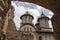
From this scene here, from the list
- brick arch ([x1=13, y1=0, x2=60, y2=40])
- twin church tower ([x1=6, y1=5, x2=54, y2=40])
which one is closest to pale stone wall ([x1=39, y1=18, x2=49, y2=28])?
twin church tower ([x1=6, y1=5, x2=54, y2=40])

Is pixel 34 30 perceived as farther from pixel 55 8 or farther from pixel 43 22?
pixel 55 8

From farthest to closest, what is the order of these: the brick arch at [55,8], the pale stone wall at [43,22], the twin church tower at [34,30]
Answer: the pale stone wall at [43,22]
the twin church tower at [34,30]
the brick arch at [55,8]

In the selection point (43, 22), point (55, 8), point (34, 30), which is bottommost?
point (34, 30)

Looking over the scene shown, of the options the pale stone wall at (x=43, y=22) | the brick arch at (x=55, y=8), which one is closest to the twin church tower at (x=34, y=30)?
the pale stone wall at (x=43, y=22)

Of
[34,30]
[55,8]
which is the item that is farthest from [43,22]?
[55,8]

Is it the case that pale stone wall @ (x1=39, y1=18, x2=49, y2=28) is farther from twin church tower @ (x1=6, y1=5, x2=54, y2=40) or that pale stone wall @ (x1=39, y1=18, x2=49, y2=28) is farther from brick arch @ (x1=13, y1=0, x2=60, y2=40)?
brick arch @ (x1=13, y1=0, x2=60, y2=40)

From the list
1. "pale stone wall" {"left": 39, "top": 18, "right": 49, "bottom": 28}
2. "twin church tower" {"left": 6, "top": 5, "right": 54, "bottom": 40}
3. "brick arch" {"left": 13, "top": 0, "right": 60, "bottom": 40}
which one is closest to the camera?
"brick arch" {"left": 13, "top": 0, "right": 60, "bottom": 40}

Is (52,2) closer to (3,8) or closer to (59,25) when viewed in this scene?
(59,25)

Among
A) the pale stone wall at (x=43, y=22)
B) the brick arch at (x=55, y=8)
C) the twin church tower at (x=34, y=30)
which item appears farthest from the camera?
the pale stone wall at (x=43, y=22)

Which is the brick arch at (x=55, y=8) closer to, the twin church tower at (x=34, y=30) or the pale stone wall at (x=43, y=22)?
the twin church tower at (x=34, y=30)

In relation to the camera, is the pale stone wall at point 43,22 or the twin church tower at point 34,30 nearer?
the twin church tower at point 34,30

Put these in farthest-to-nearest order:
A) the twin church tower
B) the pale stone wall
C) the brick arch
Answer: the pale stone wall < the twin church tower < the brick arch

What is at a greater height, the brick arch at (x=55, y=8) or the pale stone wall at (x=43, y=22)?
the pale stone wall at (x=43, y=22)

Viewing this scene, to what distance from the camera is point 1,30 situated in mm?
2883
